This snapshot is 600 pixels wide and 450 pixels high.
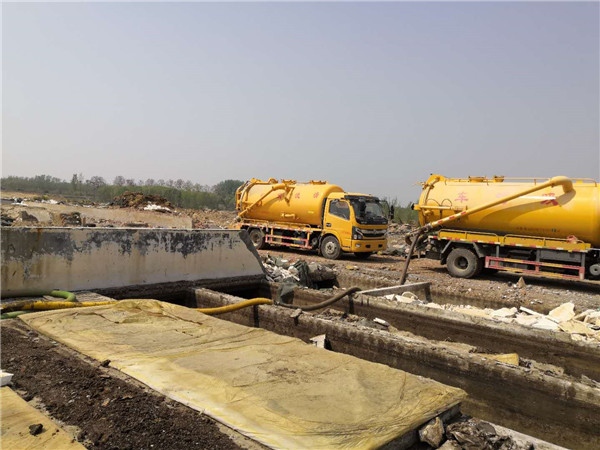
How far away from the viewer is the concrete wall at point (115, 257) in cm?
566

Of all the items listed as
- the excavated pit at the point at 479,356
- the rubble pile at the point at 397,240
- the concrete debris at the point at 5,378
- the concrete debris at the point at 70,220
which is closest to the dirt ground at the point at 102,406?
the concrete debris at the point at 5,378

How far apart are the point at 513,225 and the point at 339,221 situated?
5675 millimetres


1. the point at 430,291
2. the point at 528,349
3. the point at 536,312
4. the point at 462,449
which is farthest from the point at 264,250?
the point at 462,449

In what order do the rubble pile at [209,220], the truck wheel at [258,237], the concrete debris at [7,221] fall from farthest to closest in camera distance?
the rubble pile at [209,220] < the truck wheel at [258,237] < the concrete debris at [7,221]

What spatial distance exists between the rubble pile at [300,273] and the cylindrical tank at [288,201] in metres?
5.74

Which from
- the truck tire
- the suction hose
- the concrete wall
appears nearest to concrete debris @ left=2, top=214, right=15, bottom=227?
the concrete wall

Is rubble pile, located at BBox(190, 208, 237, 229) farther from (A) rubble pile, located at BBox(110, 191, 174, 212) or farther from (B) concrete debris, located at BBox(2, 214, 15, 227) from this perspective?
(B) concrete debris, located at BBox(2, 214, 15, 227)

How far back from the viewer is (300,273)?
387 inches

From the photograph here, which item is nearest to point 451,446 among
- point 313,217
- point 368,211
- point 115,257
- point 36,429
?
point 36,429

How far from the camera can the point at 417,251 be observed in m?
13.8

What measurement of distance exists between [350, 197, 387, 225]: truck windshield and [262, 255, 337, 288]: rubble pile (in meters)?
5.14

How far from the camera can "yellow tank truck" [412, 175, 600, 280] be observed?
35.0ft

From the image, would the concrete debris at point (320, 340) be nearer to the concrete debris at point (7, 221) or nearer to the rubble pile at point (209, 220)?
the concrete debris at point (7, 221)

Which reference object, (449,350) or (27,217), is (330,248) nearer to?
(449,350)
